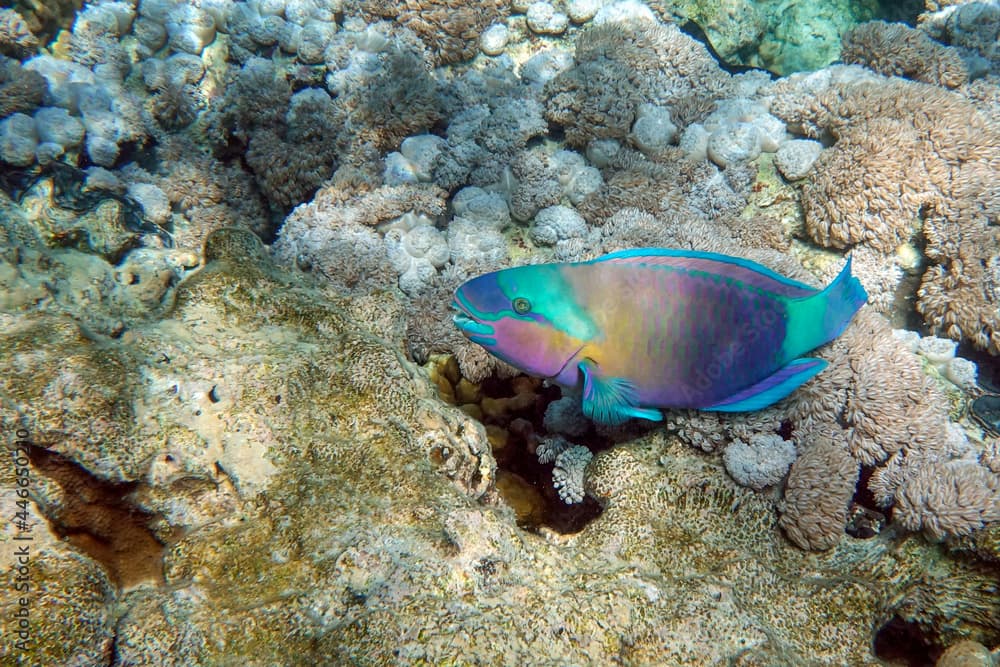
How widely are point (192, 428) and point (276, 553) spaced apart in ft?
2.00

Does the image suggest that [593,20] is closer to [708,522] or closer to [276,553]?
[708,522]

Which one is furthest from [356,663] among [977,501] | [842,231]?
[842,231]

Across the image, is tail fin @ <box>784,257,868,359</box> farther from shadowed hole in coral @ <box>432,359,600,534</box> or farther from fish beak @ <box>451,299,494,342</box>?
fish beak @ <box>451,299,494,342</box>

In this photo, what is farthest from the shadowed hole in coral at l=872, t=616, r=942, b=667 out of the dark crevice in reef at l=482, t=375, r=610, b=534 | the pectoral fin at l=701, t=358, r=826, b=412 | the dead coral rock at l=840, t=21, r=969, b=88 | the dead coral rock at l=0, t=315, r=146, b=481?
the dead coral rock at l=840, t=21, r=969, b=88

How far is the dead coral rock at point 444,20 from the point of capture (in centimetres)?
488

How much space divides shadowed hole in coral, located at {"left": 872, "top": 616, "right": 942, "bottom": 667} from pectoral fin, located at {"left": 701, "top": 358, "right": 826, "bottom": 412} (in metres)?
1.03

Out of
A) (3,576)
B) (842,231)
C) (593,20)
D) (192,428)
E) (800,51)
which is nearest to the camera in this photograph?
(3,576)

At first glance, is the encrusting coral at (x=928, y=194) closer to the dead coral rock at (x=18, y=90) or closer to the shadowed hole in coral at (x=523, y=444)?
the shadowed hole in coral at (x=523, y=444)

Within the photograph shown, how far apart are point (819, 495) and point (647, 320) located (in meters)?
1.06

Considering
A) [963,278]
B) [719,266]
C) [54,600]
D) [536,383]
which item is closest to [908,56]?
[963,278]

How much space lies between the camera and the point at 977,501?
214 cm

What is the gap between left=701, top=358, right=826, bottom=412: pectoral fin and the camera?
223 centimetres

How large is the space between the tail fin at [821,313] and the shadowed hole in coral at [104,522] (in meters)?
2.64

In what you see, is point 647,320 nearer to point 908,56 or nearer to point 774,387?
point 774,387
